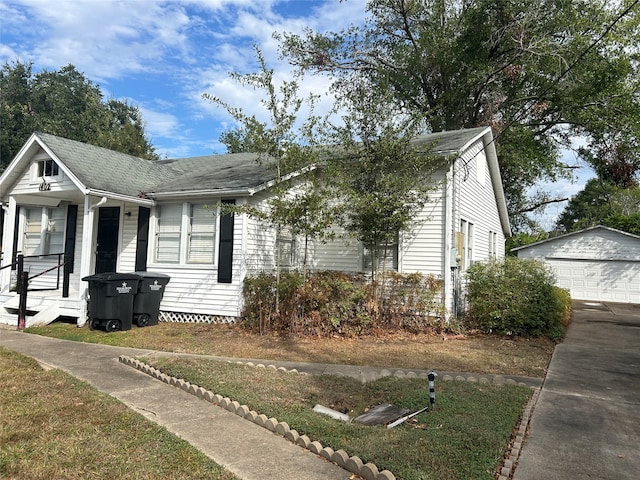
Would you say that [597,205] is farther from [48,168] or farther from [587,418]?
[48,168]

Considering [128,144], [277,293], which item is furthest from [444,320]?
[128,144]

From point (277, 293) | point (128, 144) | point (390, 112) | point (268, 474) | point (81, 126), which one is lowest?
point (268, 474)

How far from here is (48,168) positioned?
37.2ft

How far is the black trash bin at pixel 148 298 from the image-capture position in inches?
394

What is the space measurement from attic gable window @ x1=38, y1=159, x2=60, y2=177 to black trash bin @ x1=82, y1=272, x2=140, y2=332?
362 centimetres

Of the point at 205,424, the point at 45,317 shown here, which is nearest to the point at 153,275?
the point at 45,317

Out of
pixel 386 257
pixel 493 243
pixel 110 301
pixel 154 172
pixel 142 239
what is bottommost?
pixel 110 301

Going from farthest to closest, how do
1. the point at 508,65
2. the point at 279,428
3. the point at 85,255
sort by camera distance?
the point at 508,65, the point at 85,255, the point at 279,428

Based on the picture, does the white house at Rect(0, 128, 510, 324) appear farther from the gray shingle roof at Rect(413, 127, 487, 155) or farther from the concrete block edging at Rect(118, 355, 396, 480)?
the concrete block edging at Rect(118, 355, 396, 480)

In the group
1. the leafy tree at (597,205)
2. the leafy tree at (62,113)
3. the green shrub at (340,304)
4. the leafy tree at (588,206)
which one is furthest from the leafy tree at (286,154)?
the leafy tree at (588,206)

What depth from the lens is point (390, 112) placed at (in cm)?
1027

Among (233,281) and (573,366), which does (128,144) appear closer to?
(233,281)

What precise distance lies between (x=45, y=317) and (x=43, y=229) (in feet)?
13.2

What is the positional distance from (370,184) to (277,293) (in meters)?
3.45
